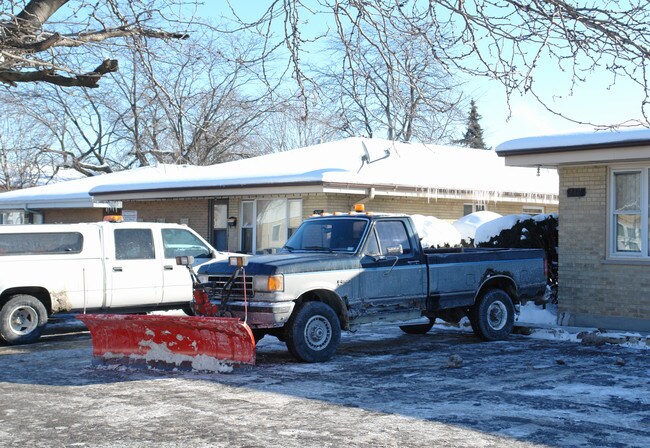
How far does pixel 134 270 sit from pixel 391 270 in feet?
16.5

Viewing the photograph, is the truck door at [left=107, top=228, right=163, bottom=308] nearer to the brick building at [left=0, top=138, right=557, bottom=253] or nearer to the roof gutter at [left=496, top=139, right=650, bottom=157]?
the brick building at [left=0, top=138, right=557, bottom=253]

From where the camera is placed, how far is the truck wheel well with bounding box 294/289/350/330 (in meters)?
11.7

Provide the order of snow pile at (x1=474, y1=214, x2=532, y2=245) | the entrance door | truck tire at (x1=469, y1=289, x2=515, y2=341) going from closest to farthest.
A: truck tire at (x1=469, y1=289, x2=515, y2=341) < snow pile at (x1=474, y1=214, x2=532, y2=245) < the entrance door

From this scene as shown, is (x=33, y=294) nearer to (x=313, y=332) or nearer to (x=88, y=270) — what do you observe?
(x=88, y=270)

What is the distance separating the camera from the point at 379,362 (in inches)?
455

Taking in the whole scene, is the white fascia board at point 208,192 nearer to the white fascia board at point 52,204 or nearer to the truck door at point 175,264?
the white fascia board at point 52,204

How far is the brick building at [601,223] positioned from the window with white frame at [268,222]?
7625 mm

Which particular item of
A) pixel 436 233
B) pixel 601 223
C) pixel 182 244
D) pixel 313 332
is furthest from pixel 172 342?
pixel 436 233

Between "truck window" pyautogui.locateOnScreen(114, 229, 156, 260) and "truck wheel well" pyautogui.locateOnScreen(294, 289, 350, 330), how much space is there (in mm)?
4611

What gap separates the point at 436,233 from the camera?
20.6 m

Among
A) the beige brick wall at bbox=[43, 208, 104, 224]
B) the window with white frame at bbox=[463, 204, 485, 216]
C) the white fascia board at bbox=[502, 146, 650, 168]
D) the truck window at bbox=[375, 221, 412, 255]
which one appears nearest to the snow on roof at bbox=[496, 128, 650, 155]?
the white fascia board at bbox=[502, 146, 650, 168]

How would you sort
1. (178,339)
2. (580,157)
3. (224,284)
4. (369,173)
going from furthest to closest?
(369,173) → (580,157) → (224,284) → (178,339)

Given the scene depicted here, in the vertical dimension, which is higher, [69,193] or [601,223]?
[69,193]

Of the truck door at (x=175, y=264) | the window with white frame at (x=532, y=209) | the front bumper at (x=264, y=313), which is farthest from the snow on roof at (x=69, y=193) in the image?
the front bumper at (x=264, y=313)
